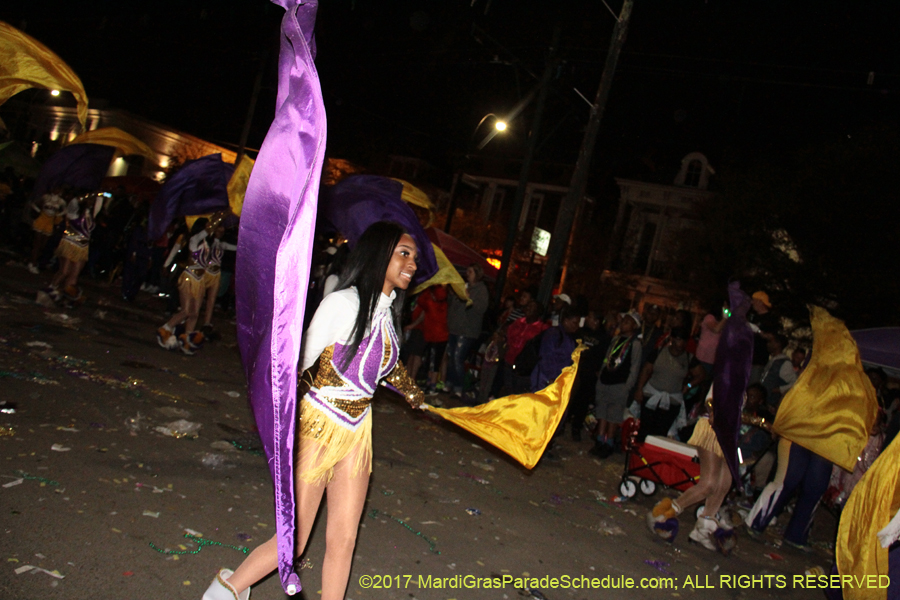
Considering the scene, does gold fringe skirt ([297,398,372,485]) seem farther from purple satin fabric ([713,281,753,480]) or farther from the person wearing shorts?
the person wearing shorts

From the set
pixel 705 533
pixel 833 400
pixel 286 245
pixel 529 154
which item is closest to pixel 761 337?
pixel 833 400

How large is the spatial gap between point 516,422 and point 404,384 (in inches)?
37.9

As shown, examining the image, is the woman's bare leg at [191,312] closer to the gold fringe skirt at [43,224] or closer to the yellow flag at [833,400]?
the gold fringe skirt at [43,224]

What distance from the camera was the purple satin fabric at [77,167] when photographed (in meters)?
10.5

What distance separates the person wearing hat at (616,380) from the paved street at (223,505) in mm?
648

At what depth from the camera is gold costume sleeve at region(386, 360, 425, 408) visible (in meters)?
3.70

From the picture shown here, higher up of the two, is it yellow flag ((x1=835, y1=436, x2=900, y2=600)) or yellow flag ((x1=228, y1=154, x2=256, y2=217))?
yellow flag ((x1=228, y1=154, x2=256, y2=217))

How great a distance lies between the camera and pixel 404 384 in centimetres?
377

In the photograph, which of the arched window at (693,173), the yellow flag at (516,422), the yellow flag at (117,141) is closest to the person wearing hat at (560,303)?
the yellow flag at (516,422)

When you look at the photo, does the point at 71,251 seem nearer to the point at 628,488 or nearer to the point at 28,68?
the point at 28,68

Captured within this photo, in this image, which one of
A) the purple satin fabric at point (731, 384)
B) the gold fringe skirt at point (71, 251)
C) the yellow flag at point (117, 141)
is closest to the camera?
the purple satin fabric at point (731, 384)

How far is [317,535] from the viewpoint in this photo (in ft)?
15.0

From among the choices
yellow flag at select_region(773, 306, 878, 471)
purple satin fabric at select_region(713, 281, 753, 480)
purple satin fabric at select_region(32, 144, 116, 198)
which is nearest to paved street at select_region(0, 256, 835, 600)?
purple satin fabric at select_region(713, 281, 753, 480)

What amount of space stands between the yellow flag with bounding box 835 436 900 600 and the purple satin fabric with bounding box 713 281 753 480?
0.99 metres
